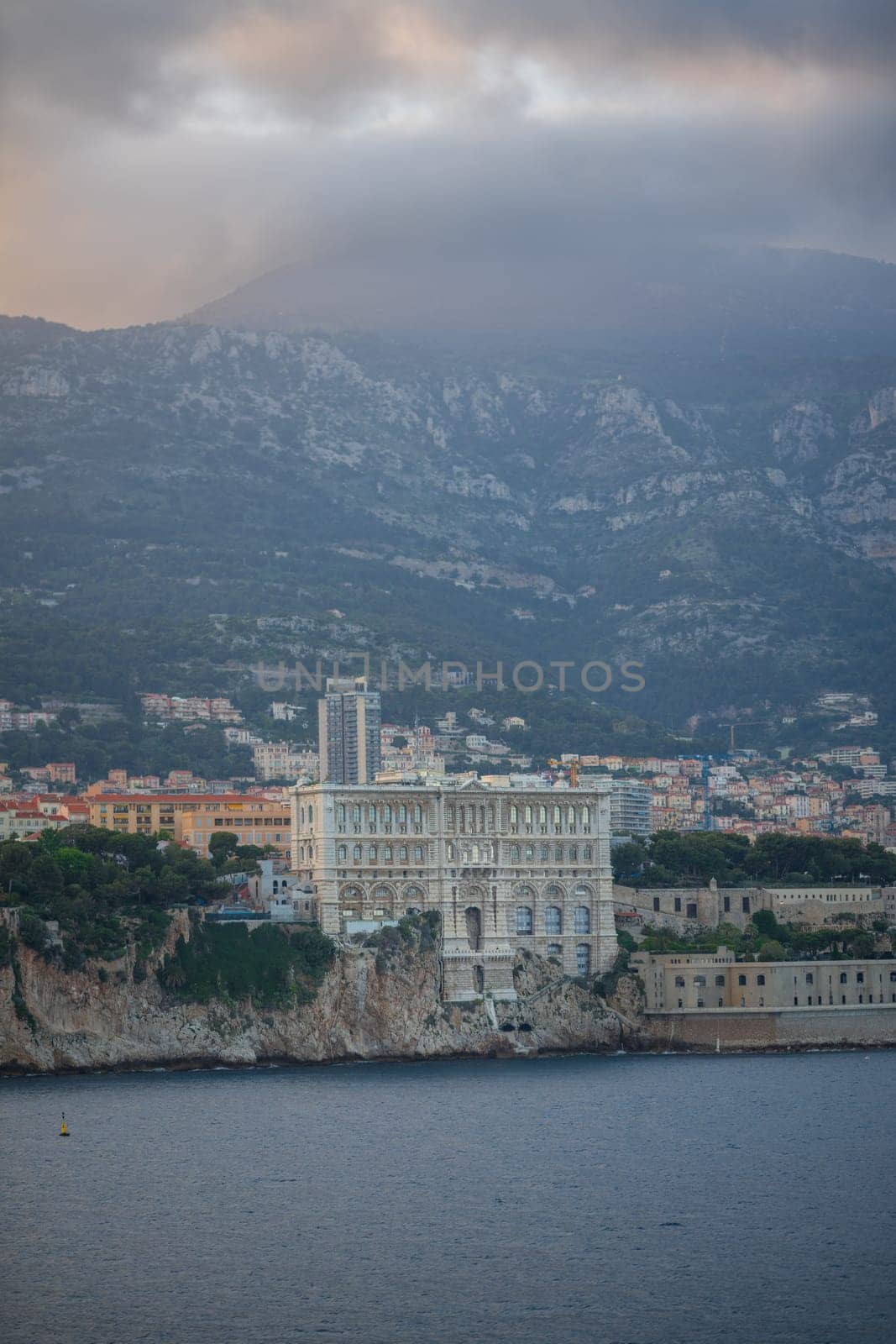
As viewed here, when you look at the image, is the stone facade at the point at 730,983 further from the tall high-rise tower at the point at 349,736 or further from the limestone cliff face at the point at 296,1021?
the tall high-rise tower at the point at 349,736

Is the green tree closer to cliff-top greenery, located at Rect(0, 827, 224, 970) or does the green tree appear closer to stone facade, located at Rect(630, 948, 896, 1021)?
cliff-top greenery, located at Rect(0, 827, 224, 970)

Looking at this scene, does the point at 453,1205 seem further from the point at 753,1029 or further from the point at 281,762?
the point at 281,762

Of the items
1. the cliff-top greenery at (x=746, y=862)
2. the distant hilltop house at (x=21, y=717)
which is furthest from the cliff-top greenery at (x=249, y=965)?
the distant hilltop house at (x=21, y=717)

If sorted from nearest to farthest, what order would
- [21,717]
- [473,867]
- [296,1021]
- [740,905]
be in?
[296,1021] → [473,867] → [740,905] → [21,717]

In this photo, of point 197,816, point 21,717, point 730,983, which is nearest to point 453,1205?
point 730,983

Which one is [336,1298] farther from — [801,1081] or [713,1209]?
[801,1081]

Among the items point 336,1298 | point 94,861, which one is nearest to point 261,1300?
point 336,1298
